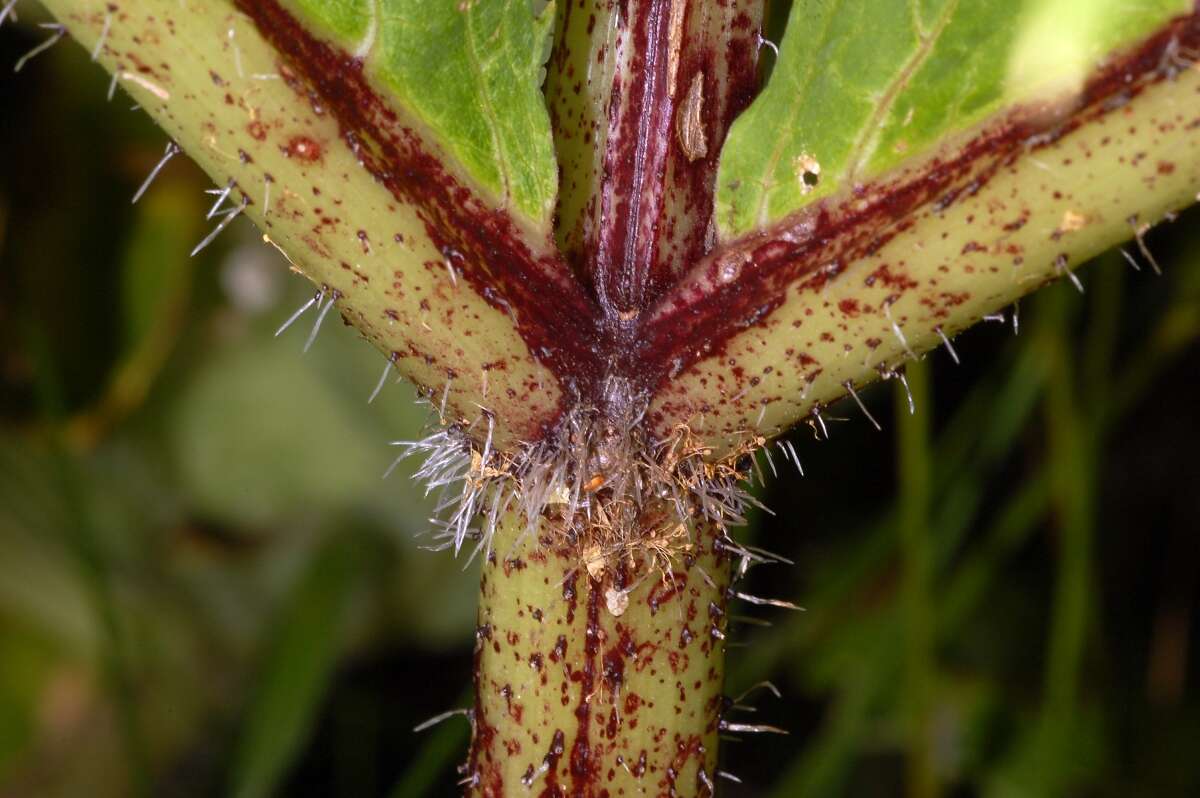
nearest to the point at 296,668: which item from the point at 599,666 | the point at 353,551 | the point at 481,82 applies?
the point at 353,551

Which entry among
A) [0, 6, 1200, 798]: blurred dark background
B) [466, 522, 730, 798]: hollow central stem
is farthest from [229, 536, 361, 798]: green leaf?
[466, 522, 730, 798]: hollow central stem

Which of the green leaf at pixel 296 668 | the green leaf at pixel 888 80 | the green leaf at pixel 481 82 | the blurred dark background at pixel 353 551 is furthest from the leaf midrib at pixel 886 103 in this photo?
the green leaf at pixel 296 668

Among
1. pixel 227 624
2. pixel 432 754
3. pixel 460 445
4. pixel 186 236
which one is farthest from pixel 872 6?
pixel 227 624

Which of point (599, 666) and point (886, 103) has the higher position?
point (886, 103)

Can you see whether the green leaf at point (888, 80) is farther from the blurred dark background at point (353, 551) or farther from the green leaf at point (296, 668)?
the green leaf at point (296, 668)

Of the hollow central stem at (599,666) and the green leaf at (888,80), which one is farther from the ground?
the green leaf at (888,80)

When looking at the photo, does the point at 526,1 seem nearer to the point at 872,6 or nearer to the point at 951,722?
the point at 872,6

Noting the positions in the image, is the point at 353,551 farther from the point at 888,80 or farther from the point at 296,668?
the point at 888,80
